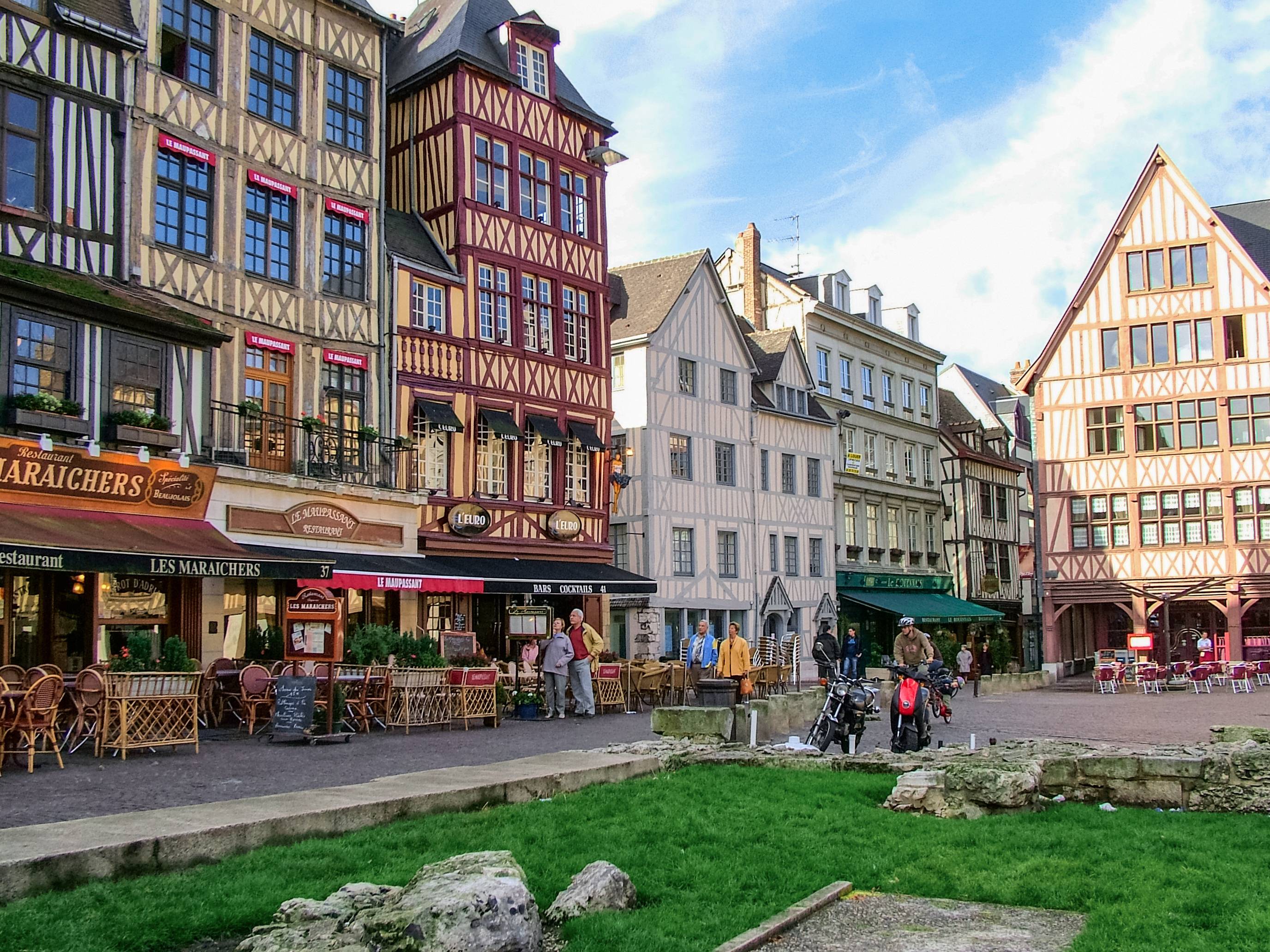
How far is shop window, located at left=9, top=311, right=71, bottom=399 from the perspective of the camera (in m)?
15.8

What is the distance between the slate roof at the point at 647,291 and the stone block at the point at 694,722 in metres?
17.6

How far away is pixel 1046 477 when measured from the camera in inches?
1571

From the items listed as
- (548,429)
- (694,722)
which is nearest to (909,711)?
(694,722)

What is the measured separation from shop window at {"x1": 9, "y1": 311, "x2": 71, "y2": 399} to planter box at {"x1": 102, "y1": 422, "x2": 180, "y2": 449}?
716 mm

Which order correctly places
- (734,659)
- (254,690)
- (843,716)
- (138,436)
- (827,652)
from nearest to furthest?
(843,716)
(254,690)
(138,436)
(734,659)
(827,652)

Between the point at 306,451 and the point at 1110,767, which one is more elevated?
the point at 306,451

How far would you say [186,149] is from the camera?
18.8 meters

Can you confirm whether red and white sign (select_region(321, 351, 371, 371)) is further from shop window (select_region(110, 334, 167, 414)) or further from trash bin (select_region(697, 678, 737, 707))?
trash bin (select_region(697, 678, 737, 707))

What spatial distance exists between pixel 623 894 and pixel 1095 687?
88.1 ft

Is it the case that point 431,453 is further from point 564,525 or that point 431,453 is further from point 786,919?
point 786,919

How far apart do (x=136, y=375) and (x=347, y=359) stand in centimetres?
468

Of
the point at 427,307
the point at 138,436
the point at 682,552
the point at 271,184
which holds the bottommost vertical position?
the point at 682,552

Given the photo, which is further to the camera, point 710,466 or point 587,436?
point 710,466

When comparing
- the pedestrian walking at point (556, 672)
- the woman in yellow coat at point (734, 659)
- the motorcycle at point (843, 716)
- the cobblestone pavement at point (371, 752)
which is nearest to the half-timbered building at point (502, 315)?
the pedestrian walking at point (556, 672)
